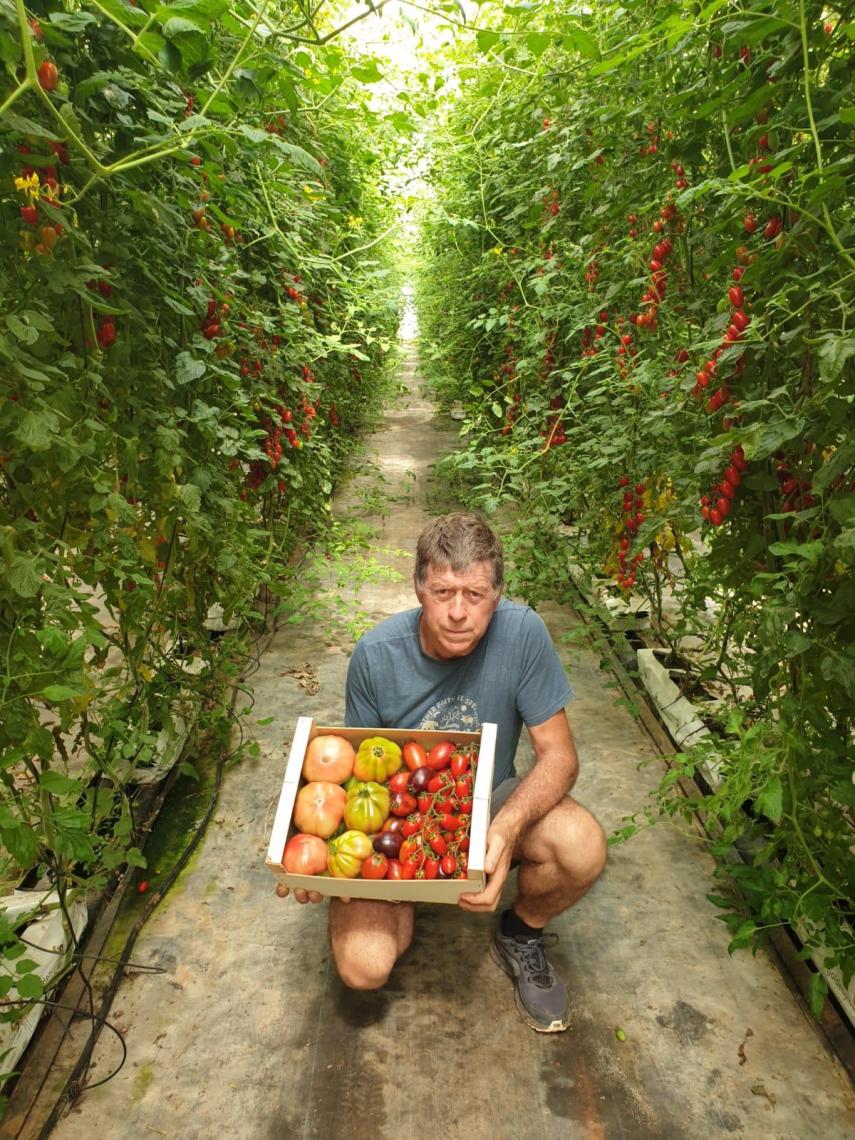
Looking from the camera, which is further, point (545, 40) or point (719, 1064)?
point (545, 40)

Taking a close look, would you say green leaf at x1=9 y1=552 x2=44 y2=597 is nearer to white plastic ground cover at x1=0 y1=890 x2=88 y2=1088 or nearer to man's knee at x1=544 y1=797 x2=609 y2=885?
white plastic ground cover at x1=0 y1=890 x2=88 y2=1088

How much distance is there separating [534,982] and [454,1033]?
20 cm

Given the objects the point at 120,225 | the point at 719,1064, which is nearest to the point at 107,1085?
the point at 719,1064

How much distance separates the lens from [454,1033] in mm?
1557

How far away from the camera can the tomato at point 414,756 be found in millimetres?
1473

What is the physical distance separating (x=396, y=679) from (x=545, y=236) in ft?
6.68

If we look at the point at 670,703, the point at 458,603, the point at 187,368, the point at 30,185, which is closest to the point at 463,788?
the point at 458,603

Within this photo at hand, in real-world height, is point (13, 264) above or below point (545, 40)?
below

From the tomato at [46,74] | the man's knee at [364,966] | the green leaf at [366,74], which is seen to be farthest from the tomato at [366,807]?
the green leaf at [366,74]

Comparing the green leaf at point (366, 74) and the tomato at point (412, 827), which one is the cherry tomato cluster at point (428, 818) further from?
the green leaf at point (366, 74)

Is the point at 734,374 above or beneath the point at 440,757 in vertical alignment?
above

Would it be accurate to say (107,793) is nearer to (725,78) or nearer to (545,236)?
(725,78)

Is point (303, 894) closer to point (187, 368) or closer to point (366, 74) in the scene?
point (187, 368)

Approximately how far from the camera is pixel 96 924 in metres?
1.76
